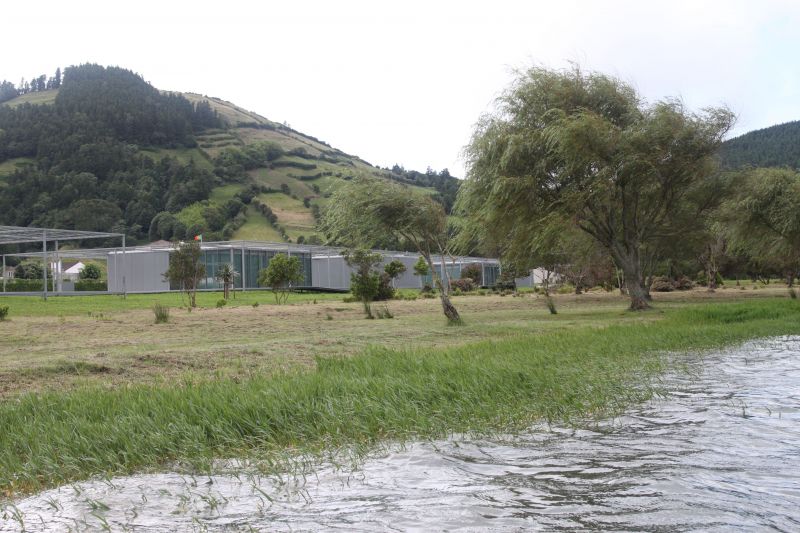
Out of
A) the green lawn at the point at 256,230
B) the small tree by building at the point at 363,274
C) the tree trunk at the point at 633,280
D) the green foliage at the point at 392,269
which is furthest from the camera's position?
the green lawn at the point at 256,230

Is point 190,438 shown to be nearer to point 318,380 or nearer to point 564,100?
point 318,380

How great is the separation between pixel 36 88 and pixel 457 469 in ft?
734

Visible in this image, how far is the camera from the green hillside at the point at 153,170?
10350cm

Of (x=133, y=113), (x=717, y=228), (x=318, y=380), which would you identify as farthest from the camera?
(x=133, y=113)

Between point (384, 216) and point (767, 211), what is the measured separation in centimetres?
2150

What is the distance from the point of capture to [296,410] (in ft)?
23.1

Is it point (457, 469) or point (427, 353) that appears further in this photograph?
point (427, 353)

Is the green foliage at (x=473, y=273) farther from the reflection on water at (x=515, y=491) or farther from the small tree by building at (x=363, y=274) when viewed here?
the reflection on water at (x=515, y=491)

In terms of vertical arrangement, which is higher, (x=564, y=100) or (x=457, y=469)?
(x=564, y=100)

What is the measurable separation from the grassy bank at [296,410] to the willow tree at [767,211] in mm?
26293

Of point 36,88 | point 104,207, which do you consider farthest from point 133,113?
point 36,88

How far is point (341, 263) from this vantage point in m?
67.1

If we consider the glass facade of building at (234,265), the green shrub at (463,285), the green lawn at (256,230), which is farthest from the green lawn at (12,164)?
the green shrub at (463,285)

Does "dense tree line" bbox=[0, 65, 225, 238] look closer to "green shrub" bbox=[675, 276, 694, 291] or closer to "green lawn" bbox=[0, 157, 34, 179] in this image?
"green lawn" bbox=[0, 157, 34, 179]
